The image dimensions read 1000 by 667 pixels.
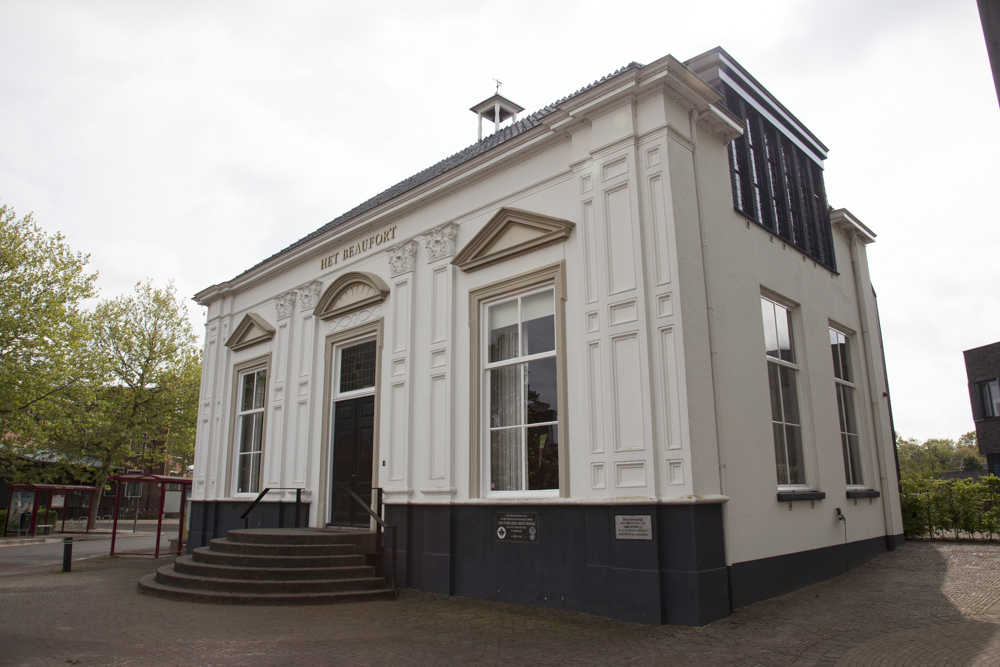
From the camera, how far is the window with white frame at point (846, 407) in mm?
11688

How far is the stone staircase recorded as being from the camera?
8914 mm

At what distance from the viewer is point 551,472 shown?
8859 millimetres

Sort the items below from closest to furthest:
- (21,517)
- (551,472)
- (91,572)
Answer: (551,472), (91,572), (21,517)

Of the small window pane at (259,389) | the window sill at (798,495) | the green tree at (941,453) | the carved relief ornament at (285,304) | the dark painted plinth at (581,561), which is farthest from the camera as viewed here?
the green tree at (941,453)

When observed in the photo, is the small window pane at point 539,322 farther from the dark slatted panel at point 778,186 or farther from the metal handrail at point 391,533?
the metal handrail at point 391,533

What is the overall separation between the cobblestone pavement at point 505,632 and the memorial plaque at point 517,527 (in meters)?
0.82

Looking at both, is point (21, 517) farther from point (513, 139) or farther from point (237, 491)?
point (513, 139)

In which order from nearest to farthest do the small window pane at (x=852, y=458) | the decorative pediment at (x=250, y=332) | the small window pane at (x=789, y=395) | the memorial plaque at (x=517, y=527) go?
the memorial plaque at (x=517, y=527) → the small window pane at (x=789, y=395) → the small window pane at (x=852, y=458) → the decorative pediment at (x=250, y=332)

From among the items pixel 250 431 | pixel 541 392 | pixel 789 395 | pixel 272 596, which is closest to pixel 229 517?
pixel 250 431

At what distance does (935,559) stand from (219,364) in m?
14.6

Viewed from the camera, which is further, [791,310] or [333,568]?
[791,310]

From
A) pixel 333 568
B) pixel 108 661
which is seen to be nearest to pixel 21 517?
pixel 333 568

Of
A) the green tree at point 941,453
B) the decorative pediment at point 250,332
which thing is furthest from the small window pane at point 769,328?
the green tree at point 941,453

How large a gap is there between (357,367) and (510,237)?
13.6 ft
